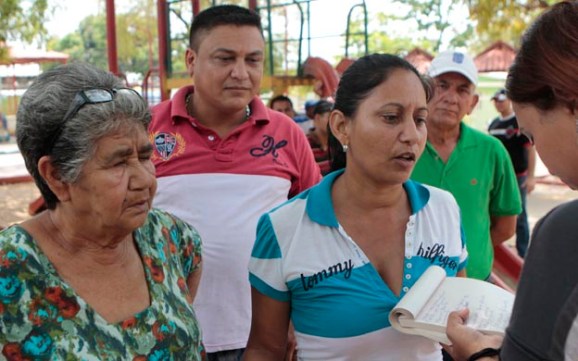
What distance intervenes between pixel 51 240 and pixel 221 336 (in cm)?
101

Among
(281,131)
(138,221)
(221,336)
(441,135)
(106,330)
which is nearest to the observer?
(106,330)

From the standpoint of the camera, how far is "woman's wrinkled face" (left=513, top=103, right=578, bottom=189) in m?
1.22

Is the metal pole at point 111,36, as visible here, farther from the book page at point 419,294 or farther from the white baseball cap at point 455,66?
the book page at point 419,294

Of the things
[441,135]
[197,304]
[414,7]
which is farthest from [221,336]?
[414,7]

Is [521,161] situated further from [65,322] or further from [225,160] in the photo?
[65,322]

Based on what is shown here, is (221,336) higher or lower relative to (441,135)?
lower

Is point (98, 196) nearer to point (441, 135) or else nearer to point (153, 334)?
point (153, 334)

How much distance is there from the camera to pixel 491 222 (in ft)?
11.4

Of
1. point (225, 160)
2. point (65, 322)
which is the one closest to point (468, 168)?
point (225, 160)

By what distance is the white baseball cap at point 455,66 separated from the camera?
11.7 feet

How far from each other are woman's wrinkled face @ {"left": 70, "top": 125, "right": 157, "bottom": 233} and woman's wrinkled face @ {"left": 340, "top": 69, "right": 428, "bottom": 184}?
705 mm

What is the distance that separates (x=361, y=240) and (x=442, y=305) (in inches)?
14.2

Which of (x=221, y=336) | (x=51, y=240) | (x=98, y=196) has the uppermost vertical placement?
(x=98, y=196)

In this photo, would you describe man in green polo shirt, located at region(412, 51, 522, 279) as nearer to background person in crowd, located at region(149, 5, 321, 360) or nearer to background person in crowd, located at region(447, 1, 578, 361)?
background person in crowd, located at region(149, 5, 321, 360)
